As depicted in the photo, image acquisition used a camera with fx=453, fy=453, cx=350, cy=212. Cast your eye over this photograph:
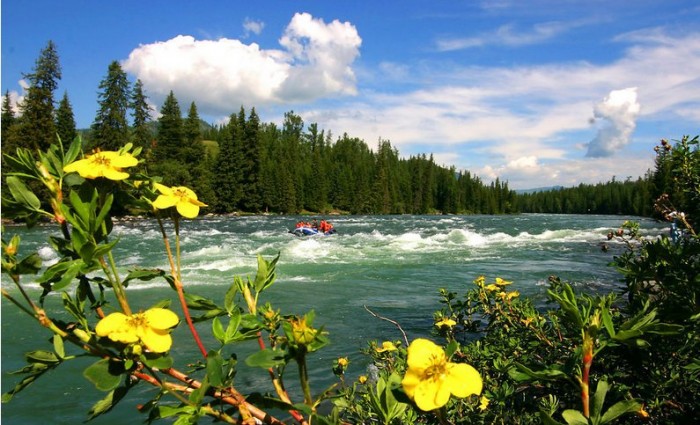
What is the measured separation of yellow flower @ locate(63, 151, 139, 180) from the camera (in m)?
0.87

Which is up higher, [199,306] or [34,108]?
[34,108]

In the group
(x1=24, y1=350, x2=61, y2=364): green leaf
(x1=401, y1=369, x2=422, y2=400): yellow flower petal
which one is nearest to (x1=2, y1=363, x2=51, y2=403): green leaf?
(x1=24, y1=350, x2=61, y2=364): green leaf

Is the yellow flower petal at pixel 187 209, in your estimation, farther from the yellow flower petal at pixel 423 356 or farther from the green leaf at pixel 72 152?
the yellow flower petal at pixel 423 356

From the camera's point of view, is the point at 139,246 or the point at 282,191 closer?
the point at 139,246

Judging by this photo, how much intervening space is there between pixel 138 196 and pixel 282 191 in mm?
61380

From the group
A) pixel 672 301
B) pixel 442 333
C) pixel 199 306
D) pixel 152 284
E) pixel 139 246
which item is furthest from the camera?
pixel 139 246

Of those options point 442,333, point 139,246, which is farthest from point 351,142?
point 442,333

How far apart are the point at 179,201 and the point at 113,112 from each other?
5189cm

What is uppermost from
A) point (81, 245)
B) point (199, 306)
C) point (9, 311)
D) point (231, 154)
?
point (231, 154)

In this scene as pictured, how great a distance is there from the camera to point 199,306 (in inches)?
41.9

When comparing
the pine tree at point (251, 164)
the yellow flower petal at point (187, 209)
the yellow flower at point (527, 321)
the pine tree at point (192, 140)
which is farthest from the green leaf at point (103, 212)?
the pine tree at point (251, 164)

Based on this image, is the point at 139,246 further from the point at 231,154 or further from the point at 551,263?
the point at 231,154

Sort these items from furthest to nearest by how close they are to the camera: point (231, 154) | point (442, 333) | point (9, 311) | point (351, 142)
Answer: point (351, 142), point (231, 154), point (9, 311), point (442, 333)

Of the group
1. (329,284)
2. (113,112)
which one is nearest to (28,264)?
(329,284)
